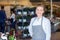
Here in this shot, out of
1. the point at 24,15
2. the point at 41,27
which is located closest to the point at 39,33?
the point at 41,27

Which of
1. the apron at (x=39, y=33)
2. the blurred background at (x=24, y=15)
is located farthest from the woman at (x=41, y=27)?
the blurred background at (x=24, y=15)

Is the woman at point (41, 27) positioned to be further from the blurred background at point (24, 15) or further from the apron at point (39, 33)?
the blurred background at point (24, 15)

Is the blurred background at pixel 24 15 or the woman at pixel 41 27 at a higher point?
the woman at pixel 41 27

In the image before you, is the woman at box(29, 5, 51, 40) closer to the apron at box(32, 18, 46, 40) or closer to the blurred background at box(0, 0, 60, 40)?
the apron at box(32, 18, 46, 40)

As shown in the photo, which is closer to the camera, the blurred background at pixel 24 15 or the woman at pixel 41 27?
the woman at pixel 41 27

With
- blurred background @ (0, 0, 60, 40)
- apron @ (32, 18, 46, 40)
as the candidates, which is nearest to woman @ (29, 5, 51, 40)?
apron @ (32, 18, 46, 40)

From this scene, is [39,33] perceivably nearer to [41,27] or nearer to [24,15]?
[41,27]

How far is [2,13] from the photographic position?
7574 millimetres

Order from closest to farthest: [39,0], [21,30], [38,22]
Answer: [38,22], [21,30], [39,0]

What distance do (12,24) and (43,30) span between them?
529 cm

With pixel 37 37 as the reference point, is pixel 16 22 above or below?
below

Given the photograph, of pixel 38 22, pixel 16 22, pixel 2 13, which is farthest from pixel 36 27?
pixel 16 22

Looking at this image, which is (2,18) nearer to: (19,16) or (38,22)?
(19,16)

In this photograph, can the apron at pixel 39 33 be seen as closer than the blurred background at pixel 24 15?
Yes
